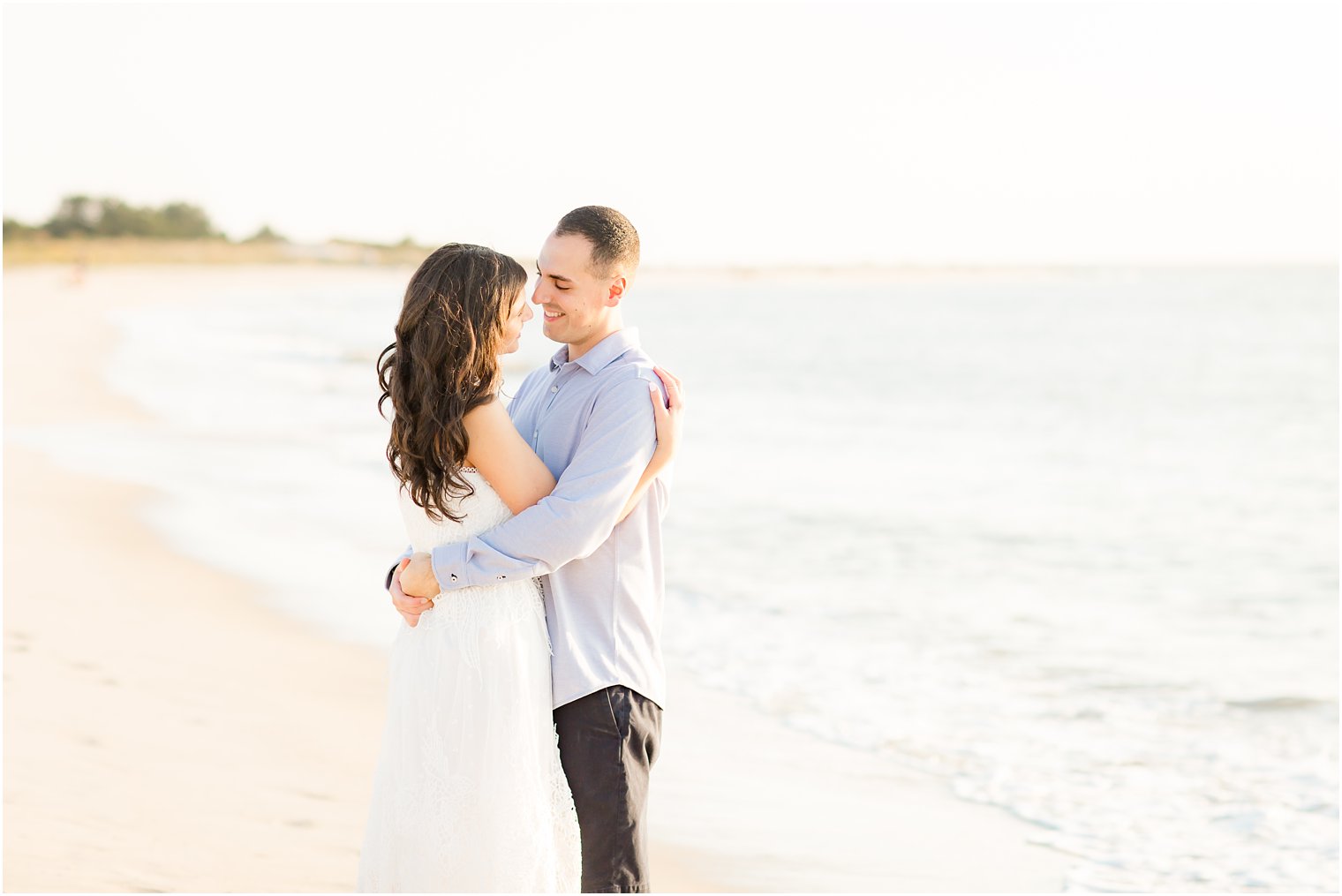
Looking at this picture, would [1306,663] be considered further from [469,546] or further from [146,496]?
[146,496]

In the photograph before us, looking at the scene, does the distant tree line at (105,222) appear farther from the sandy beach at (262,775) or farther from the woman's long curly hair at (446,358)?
the woman's long curly hair at (446,358)

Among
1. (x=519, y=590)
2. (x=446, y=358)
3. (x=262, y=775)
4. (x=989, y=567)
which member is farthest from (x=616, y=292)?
(x=989, y=567)

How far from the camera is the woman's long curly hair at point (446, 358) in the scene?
8.81 ft

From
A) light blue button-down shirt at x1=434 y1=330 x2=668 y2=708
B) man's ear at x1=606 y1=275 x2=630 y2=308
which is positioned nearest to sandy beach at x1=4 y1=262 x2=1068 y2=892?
light blue button-down shirt at x1=434 y1=330 x2=668 y2=708

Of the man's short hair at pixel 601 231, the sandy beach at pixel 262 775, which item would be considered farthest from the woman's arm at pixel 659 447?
the sandy beach at pixel 262 775

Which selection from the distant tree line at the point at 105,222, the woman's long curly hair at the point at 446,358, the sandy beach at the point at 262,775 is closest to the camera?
the woman's long curly hair at the point at 446,358

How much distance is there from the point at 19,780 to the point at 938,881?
312 centimetres

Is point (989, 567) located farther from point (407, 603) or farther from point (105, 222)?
point (105, 222)

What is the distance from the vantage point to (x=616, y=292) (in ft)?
9.69

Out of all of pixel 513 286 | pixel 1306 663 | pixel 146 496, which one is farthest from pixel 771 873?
pixel 146 496

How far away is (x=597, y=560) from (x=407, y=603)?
418 mm

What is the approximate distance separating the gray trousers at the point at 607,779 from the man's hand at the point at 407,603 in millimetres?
367

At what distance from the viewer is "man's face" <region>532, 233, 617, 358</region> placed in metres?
2.88

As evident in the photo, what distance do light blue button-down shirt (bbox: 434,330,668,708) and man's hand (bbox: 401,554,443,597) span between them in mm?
29
